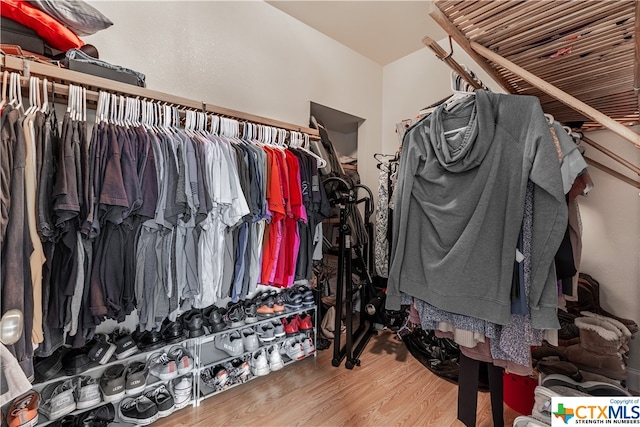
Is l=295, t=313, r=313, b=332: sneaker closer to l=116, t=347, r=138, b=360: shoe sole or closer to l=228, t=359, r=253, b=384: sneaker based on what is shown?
l=228, t=359, r=253, b=384: sneaker

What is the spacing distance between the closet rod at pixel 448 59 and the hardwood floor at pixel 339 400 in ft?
5.97

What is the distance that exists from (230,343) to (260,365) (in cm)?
26

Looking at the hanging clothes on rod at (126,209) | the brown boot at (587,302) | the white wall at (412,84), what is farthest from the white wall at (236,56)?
the brown boot at (587,302)

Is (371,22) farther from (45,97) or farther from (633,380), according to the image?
(633,380)

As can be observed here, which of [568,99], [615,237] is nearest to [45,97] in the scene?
[568,99]

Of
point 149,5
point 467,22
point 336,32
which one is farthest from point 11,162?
point 336,32

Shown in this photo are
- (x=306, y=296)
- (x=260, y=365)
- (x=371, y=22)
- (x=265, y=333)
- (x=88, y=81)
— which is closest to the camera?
(x=88, y=81)

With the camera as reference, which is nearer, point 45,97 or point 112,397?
point 45,97

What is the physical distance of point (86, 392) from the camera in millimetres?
1304

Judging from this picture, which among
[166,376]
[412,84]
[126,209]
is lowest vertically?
[166,376]

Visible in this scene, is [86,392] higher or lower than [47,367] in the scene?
lower

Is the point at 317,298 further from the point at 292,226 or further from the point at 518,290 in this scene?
the point at 518,290

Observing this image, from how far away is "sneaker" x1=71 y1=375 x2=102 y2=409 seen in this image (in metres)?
1.29

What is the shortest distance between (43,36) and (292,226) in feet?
4.92
